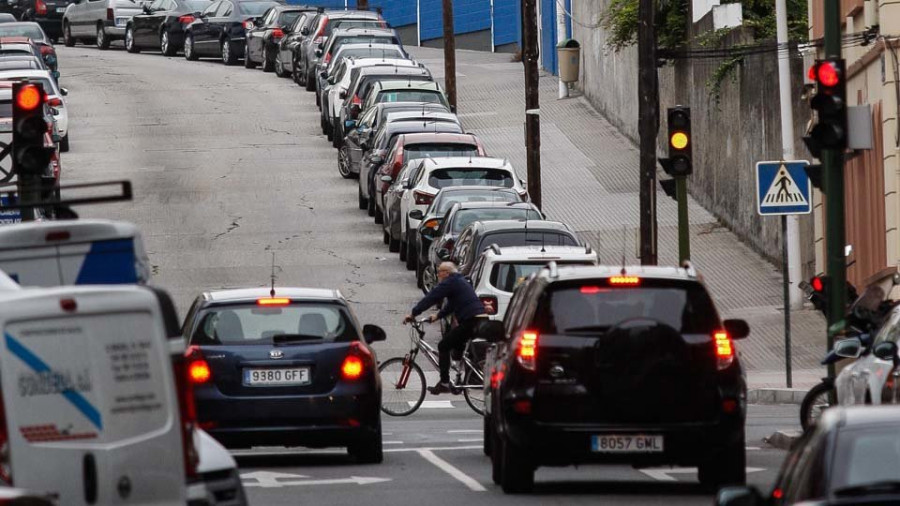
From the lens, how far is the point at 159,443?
10391mm

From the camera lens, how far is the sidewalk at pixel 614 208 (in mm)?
29172

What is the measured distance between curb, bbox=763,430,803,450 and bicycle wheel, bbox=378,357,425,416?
206 inches

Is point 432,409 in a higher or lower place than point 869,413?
lower

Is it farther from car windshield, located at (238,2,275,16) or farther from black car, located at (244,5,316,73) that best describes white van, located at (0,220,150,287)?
car windshield, located at (238,2,275,16)

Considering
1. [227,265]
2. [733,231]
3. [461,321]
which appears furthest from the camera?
[733,231]

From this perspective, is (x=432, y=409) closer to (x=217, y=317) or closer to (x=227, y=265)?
(x=217, y=317)

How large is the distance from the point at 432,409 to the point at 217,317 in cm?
766

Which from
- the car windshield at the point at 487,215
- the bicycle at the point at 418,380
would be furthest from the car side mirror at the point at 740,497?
the car windshield at the point at 487,215

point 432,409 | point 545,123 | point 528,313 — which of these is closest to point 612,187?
point 545,123

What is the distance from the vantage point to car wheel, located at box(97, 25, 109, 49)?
72312 mm

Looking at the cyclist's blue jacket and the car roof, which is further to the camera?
the cyclist's blue jacket

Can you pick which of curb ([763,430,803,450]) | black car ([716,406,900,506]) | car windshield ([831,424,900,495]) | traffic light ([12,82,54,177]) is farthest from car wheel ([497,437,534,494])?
car windshield ([831,424,900,495])

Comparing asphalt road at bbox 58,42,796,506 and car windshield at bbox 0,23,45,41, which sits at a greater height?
car windshield at bbox 0,23,45,41

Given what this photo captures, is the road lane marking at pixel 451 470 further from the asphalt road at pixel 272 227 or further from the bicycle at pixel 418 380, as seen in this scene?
the bicycle at pixel 418 380
